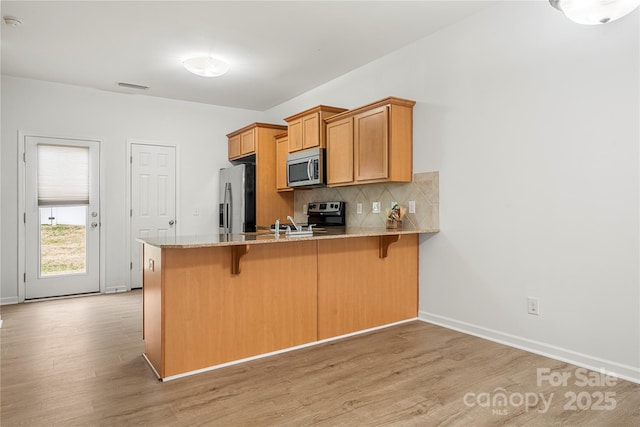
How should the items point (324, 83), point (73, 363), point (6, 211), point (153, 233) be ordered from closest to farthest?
1. point (73, 363)
2. point (6, 211)
3. point (324, 83)
4. point (153, 233)

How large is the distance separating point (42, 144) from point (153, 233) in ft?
5.42

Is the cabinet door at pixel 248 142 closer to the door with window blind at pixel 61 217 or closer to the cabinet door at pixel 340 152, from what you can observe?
the cabinet door at pixel 340 152

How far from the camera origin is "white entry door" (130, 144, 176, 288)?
5355mm

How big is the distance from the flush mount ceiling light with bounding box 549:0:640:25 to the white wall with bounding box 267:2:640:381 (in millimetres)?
373

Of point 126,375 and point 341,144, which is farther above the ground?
point 341,144

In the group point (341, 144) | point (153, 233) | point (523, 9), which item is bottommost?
point (153, 233)

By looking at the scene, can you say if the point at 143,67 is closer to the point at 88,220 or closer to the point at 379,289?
the point at 88,220

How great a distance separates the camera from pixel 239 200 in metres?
5.38

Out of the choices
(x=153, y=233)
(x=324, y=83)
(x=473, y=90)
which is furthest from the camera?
(x=153, y=233)

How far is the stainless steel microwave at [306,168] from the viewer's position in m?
4.43

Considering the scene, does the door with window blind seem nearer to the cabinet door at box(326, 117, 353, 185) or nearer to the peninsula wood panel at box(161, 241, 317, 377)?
the cabinet door at box(326, 117, 353, 185)

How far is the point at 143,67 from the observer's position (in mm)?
4332

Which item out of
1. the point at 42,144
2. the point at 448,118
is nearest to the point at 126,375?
the point at 448,118

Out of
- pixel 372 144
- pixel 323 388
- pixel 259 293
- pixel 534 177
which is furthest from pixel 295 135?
pixel 323 388
